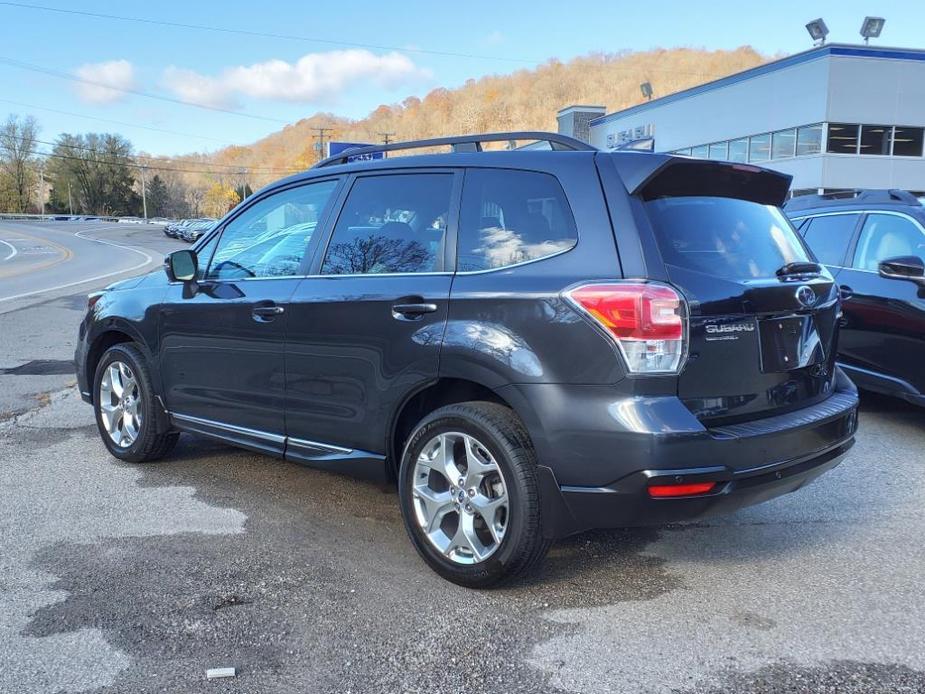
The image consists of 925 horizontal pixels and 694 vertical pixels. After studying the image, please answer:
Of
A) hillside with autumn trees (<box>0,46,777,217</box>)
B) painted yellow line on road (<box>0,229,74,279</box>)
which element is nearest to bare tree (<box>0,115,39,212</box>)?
hillside with autumn trees (<box>0,46,777,217</box>)

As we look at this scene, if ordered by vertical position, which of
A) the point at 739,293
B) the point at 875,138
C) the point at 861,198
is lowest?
the point at 739,293

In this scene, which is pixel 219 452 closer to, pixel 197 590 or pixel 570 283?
pixel 197 590

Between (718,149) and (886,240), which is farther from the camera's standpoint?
(718,149)

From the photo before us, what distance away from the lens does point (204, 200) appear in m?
158

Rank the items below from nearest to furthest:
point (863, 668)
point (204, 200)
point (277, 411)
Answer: point (863, 668) → point (277, 411) → point (204, 200)

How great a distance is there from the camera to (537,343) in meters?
3.22

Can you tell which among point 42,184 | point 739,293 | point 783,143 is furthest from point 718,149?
point 42,184

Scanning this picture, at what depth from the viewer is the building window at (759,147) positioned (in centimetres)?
3316

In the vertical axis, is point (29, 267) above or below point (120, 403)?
below

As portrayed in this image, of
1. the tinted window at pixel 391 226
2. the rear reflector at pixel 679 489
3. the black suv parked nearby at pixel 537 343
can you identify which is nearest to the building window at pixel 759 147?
the black suv parked nearby at pixel 537 343

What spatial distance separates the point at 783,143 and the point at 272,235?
32.0 metres

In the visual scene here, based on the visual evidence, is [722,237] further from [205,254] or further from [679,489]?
[205,254]

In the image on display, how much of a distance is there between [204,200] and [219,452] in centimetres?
16280

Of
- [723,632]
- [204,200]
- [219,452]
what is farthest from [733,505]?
[204,200]
